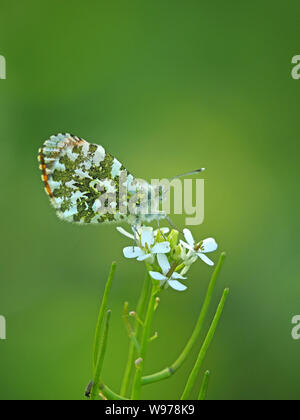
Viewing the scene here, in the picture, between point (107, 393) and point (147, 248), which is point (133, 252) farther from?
point (107, 393)

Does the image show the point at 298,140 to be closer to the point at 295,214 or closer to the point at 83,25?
the point at 295,214

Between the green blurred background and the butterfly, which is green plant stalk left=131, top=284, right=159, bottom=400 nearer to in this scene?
Result: the butterfly

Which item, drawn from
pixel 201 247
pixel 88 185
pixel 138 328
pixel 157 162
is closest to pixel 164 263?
pixel 201 247

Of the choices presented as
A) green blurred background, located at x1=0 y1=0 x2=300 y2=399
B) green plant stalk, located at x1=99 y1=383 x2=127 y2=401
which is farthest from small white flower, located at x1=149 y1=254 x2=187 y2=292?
green blurred background, located at x1=0 y1=0 x2=300 y2=399

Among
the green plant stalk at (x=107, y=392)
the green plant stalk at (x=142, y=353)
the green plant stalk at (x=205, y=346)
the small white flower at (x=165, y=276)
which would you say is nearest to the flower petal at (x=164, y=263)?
the small white flower at (x=165, y=276)

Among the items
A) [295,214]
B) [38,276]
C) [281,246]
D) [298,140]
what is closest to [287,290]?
[281,246]

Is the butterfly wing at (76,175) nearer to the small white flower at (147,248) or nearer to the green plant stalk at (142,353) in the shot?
the small white flower at (147,248)
